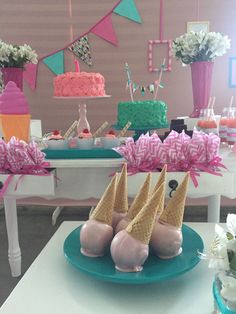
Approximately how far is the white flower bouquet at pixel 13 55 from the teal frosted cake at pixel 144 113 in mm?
564

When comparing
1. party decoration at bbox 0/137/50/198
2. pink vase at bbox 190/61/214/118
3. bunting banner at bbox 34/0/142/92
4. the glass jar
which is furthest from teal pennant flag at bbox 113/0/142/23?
party decoration at bbox 0/137/50/198

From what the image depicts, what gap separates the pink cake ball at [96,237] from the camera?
0.65m

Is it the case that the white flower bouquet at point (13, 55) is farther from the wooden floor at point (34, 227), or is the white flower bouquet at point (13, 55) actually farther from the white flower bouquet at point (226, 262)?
the white flower bouquet at point (226, 262)

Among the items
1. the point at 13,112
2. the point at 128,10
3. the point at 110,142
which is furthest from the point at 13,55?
the point at 128,10

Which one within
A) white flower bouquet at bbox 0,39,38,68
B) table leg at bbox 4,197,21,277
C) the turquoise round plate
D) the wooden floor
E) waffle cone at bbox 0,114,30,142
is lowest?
the wooden floor

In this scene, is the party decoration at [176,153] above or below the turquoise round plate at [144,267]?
above

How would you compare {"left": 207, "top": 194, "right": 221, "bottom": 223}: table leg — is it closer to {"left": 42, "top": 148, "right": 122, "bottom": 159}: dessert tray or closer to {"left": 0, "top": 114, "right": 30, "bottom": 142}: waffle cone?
{"left": 42, "top": 148, "right": 122, "bottom": 159}: dessert tray

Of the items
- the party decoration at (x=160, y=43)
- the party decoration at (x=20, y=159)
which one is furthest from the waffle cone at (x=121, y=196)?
the party decoration at (x=160, y=43)

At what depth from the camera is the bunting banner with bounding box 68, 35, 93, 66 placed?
7.48 ft

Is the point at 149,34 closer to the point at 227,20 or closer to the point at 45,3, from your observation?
Result: the point at 227,20

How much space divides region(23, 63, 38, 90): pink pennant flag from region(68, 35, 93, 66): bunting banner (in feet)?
0.93

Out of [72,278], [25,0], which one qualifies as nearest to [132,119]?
[72,278]

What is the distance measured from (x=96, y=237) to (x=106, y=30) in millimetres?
1906

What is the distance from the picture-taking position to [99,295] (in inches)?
23.4
